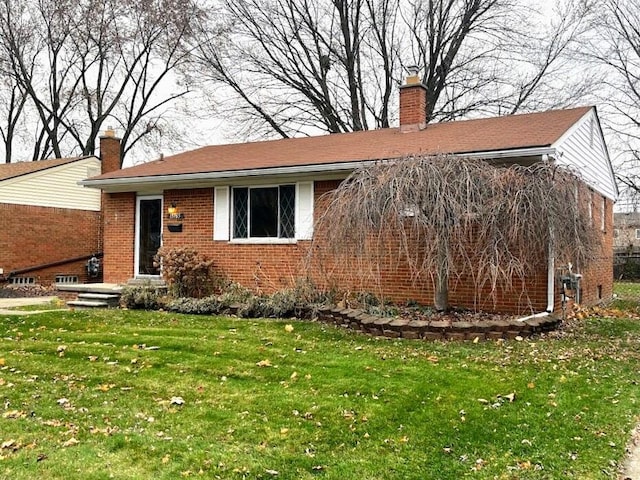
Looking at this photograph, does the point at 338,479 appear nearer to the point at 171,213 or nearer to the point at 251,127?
the point at 171,213

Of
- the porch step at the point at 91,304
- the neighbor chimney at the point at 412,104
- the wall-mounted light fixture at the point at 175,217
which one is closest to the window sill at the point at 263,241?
the wall-mounted light fixture at the point at 175,217

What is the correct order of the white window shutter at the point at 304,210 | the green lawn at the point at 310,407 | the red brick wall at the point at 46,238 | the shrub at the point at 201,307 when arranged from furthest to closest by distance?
the red brick wall at the point at 46,238, the white window shutter at the point at 304,210, the shrub at the point at 201,307, the green lawn at the point at 310,407

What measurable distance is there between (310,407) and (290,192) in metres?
7.07

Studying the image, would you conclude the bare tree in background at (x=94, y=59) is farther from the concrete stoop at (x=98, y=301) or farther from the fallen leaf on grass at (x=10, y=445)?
the fallen leaf on grass at (x=10, y=445)

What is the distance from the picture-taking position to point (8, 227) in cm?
1742

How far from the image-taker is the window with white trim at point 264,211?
1137 centimetres

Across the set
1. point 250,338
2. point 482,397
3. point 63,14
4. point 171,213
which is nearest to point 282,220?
point 171,213

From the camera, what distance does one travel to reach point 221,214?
1195 centimetres

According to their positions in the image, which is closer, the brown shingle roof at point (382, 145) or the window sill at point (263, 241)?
the brown shingle roof at point (382, 145)

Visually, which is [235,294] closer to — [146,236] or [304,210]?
[304,210]

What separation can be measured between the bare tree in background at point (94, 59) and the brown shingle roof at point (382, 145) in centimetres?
1338

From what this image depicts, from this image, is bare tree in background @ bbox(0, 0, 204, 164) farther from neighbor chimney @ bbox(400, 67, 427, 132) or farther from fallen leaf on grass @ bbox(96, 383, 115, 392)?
fallen leaf on grass @ bbox(96, 383, 115, 392)

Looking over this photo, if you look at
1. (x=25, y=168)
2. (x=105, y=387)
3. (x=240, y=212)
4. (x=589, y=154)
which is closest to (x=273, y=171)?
(x=240, y=212)

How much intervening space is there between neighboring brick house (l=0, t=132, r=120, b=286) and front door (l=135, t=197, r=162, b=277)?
21.6 feet
